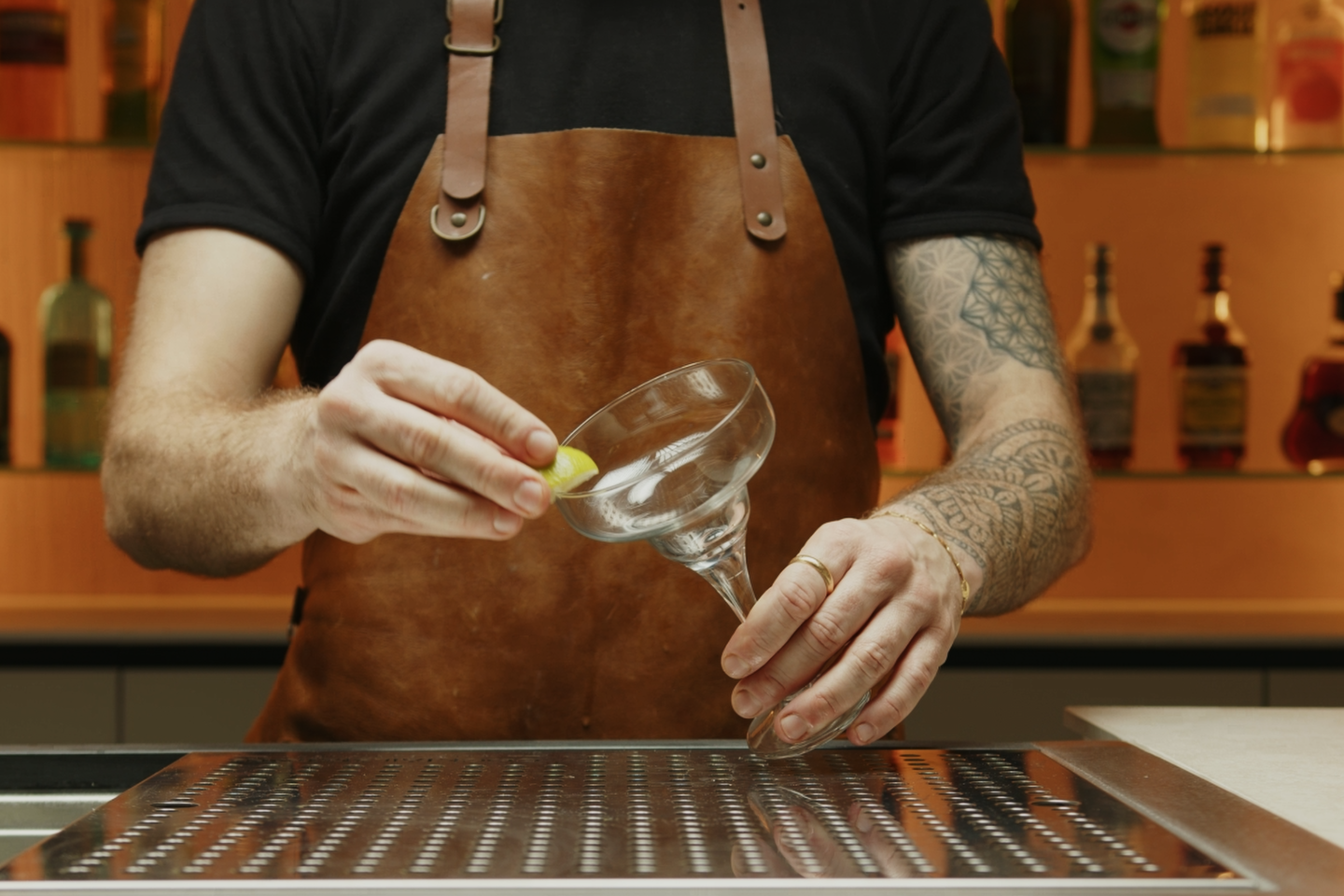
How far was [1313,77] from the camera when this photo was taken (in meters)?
1.91

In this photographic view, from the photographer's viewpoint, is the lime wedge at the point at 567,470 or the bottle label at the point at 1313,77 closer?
the lime wedge at the point at 567,470

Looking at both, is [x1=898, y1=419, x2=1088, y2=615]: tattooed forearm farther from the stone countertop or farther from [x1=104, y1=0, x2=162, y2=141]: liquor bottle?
[x1=104, y1=0, x2=162, y2=141]: liquor bottle

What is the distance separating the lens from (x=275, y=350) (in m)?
1.06

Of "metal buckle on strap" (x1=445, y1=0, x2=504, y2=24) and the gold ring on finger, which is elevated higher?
"metal buckle on strap" (x1=445, y1=0, x2=504, y2=24)

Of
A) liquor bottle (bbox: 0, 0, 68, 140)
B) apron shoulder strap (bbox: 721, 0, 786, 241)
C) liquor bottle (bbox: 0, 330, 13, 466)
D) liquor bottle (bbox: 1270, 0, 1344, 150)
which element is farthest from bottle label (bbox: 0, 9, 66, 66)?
liquor bottle (bbox: 1270, 0, 1344, 150)

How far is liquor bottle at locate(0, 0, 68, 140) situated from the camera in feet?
6.21

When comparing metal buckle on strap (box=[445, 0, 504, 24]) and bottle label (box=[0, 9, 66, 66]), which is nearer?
metal buckle on strap (box=[445, 0, 504, 24])

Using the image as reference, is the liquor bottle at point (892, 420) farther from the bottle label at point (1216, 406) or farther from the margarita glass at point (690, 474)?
the margarita glass at point (690, 474)

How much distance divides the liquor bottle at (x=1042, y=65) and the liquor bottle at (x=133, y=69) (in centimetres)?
129

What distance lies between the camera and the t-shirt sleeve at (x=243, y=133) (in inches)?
40.2

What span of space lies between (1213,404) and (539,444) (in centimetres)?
153

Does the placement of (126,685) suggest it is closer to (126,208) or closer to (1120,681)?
(126,208)

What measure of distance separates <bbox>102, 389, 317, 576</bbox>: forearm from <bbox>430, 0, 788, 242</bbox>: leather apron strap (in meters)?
0.23

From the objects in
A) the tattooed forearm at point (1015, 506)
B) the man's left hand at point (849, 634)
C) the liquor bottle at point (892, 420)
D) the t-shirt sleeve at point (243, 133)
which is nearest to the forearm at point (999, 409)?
the tattooed forearm at point (1015, 506)
